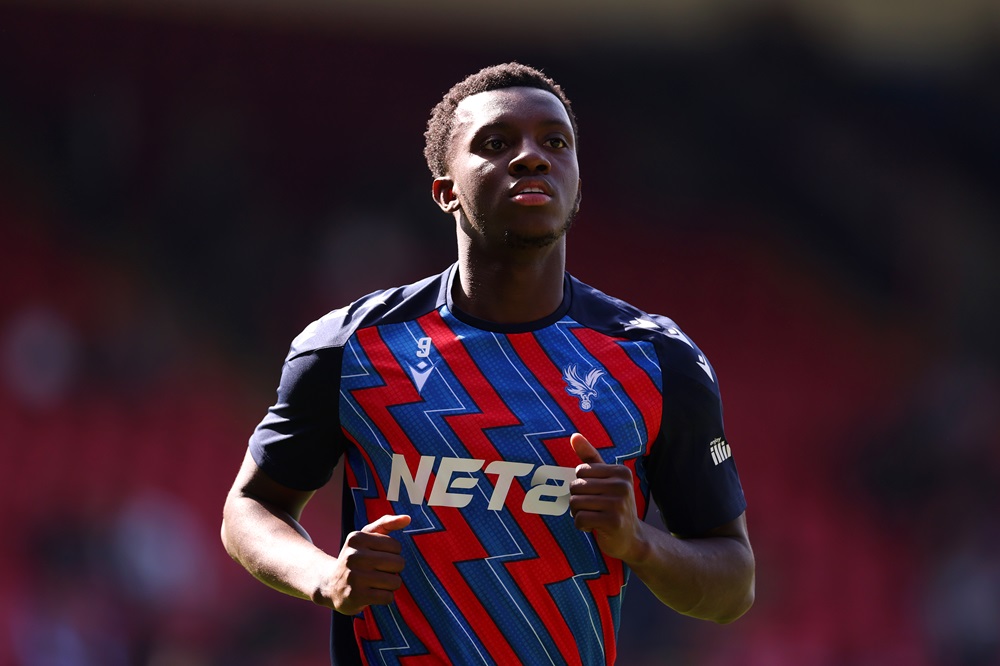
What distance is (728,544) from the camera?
8.66 ft

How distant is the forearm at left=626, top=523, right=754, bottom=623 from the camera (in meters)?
2.42

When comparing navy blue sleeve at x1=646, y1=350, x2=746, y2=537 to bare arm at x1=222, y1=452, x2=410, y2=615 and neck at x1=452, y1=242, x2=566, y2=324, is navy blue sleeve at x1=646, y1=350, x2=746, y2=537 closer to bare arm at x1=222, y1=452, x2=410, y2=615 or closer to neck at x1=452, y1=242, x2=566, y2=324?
neck at x1=452, y1=242, x2=566, y2=324

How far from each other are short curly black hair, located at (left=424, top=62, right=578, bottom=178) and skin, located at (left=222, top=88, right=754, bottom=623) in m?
0.04

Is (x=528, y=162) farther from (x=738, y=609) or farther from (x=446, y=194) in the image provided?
(x=738, y=609)

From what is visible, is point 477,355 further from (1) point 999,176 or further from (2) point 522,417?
(1) point 999,176

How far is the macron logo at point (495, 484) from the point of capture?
2.53m

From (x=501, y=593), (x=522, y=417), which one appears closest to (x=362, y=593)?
(x=501, y=593)

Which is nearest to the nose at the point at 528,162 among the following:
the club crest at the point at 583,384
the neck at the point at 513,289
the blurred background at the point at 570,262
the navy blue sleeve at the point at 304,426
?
the neck at the point at 513,289

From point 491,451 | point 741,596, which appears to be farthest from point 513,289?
point 741,596

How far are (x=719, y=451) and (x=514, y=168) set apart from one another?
0.75 meters

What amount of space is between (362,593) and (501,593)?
1.23 ft

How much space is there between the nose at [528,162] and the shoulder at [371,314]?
0.99ft

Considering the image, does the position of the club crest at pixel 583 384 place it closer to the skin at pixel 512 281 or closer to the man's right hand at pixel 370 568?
the skin at pixel 512 281

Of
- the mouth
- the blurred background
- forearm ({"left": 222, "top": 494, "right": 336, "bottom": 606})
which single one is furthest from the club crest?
the blurred background
